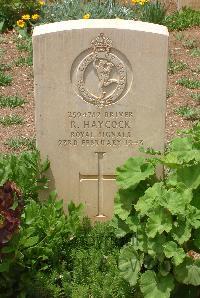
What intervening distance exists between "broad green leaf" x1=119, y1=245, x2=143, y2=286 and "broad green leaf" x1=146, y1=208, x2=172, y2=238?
0.30 m

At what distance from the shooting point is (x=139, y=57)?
14.7 feet

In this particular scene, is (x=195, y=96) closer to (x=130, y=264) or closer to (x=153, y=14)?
(x=153, y=14)

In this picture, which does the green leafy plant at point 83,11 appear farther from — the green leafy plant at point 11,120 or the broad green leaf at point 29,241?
the broad green leaf at point 29,241

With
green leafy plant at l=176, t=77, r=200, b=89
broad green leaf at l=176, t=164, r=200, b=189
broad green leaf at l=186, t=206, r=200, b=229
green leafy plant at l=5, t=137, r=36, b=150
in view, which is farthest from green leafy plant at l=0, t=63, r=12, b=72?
broad green leaf at l=186, t=206, r=200, b=229

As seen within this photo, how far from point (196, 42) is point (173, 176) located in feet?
16.4

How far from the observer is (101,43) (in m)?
4.47

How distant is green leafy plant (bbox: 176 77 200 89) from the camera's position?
301 inches

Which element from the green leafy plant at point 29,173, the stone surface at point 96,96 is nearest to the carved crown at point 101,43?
the stone surface at point 96,96

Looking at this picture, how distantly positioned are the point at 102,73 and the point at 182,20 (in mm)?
5395

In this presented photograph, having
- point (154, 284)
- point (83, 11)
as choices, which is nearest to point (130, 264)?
point (154, 284)

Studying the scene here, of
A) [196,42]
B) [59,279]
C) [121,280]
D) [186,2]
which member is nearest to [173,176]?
[121,280]

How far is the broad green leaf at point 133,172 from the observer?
431 centimetres

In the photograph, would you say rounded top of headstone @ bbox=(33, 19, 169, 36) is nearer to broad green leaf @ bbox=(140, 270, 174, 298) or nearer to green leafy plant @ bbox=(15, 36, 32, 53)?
broad green leaf @ bbox=(140, 270, 174, 298)

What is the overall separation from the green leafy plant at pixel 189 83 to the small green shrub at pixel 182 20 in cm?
194
